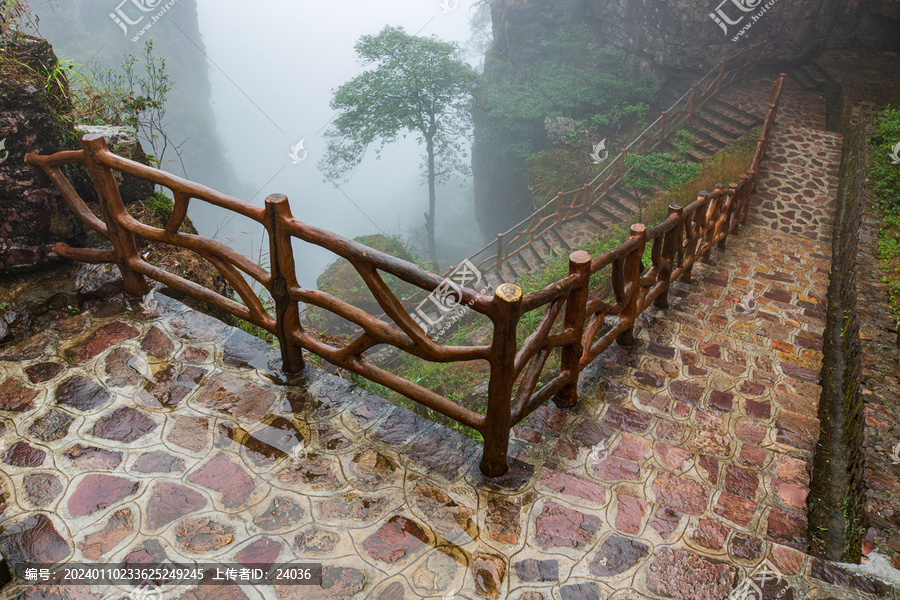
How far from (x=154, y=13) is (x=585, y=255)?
48823mm

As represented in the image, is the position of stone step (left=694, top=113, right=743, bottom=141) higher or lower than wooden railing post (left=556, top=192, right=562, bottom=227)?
higher

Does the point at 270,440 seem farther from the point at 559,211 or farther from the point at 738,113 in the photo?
the point at 738,113

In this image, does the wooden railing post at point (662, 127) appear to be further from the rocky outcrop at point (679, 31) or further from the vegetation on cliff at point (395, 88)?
the vegetation on cliff at point (395, 88)

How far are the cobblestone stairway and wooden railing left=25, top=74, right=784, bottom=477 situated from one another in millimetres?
7813

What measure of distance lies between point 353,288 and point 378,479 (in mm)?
14202

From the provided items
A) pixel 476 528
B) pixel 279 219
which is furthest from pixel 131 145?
pixel 476 528

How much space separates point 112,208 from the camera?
3.22 metres

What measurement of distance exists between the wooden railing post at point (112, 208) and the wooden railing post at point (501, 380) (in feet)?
8.46

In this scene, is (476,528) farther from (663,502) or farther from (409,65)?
(409,65)

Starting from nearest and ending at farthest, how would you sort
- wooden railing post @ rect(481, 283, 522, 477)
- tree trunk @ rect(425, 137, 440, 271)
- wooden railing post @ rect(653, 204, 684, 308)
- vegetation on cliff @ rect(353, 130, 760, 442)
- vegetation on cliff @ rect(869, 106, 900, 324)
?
wooden railing post @ rect(481, 283, 522, 477), wooden railing post @ rect(653, 204, 684, 308), vegetation on cliff @ rect(869, 106, 900, 324), vegetation on cliff @ rect(353, 130, 760, 442), tree trunk @ rect(425, 137, 440, 271)

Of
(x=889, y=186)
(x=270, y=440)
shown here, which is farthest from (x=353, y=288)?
(x=270, y=440)

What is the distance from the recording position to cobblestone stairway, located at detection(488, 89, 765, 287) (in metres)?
11.6

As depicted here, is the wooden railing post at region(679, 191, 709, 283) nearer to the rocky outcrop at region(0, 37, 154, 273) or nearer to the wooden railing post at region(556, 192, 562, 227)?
the rocky outcrop at region(0, 37, 154, 273)

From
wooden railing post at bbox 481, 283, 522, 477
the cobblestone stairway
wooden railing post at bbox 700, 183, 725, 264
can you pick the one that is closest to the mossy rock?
the cobblestone stairway
